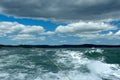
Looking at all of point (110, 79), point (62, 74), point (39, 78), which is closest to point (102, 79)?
point (110, 79)

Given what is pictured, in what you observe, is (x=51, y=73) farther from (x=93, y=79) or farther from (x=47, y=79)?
(x=93, y=79)

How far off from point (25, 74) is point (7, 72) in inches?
59.4

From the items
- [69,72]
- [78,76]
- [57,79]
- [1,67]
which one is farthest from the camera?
[1,67]

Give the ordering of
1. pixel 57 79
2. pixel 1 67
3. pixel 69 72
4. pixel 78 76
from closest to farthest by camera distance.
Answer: pixel 57 79, pixel 78 76, pixel 69 72, pixel 1 67

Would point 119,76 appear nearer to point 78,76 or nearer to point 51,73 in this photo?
point 78,76

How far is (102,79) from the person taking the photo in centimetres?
1828

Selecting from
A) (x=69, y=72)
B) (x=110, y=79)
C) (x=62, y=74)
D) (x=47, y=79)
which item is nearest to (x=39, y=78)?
(x=47, y=79)

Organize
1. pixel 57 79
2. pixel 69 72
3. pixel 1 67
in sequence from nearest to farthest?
pixel 57 79 → pixel 69 72 → pixel 1 67

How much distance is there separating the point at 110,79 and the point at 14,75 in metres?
6.87

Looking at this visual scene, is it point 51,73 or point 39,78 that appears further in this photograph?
point 51,73

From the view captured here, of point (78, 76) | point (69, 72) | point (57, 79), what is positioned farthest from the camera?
point (69, 72)

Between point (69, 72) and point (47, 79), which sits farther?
point (69, 72)

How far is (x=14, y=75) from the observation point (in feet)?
59.9

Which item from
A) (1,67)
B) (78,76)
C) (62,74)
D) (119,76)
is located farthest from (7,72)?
(119,76)
